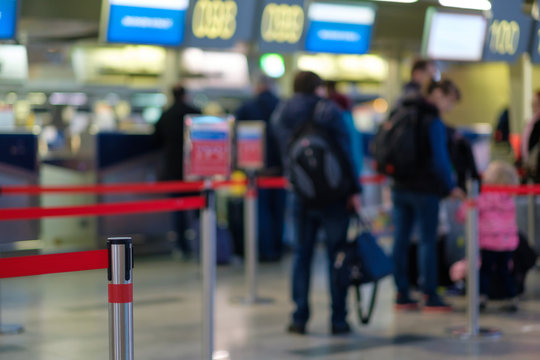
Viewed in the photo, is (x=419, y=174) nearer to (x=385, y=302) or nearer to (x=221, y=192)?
(x=385, y=302)

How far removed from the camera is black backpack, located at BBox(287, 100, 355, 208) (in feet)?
19.3

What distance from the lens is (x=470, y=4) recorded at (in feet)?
38.8

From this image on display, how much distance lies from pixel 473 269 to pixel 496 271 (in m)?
0.91

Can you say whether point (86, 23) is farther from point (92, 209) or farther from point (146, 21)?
point (92, 209)

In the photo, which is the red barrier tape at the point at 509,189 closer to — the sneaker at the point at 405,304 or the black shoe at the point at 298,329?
the sneaker at the point at 405,304

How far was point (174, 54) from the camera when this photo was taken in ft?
40.2

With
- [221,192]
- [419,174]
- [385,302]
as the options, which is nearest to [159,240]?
[221,192]

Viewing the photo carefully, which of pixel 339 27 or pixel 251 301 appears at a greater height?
pixel 339 27

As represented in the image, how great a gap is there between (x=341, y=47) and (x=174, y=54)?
2866 millimetres

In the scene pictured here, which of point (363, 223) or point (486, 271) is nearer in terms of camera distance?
point (363, 223)

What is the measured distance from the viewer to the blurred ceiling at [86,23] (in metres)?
12.4

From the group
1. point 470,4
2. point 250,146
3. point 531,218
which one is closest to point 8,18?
point 250,146

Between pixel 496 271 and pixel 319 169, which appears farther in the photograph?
pixel 496 271

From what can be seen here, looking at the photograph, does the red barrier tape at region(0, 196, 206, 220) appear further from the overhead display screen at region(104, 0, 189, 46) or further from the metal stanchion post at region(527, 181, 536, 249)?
the metal stanchion post at region(527, 181, 536, 249)
